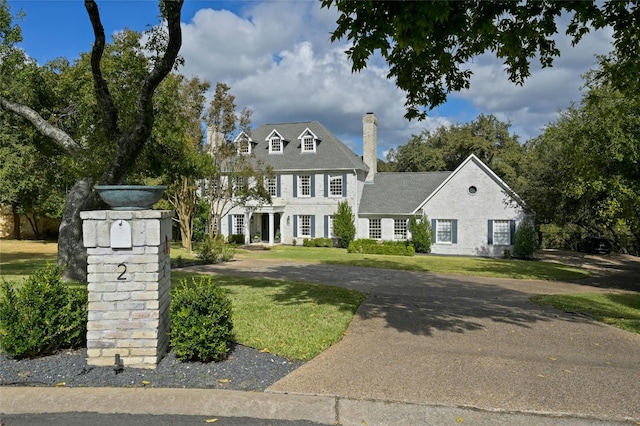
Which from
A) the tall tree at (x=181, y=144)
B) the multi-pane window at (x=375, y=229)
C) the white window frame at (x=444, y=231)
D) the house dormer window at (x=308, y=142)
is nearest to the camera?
the tall tree at (x=181, y=144)

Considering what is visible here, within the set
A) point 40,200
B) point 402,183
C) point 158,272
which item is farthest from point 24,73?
point 402,183

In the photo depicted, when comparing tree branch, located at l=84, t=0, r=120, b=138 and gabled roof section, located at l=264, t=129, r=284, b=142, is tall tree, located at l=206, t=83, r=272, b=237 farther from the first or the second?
tree branch, located at l=84, t=0, r=120, b=138

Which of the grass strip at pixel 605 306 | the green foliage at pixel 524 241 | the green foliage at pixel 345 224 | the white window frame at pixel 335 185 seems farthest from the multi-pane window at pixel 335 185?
the grass strip at pixel 605 306

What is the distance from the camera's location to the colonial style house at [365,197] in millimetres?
27547

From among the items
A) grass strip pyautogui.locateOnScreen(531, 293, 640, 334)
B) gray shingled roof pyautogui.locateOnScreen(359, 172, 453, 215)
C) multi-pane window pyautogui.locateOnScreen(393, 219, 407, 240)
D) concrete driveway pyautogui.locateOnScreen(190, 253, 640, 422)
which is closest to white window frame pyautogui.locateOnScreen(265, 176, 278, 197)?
gray shingled roof pyautogui.locateOnScreen(359, 172, 453, 215)

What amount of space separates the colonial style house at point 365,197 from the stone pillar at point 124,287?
21.2 meters

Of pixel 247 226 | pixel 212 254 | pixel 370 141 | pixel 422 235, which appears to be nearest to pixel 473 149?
pixel 370 141

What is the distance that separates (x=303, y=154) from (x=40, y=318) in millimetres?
27805

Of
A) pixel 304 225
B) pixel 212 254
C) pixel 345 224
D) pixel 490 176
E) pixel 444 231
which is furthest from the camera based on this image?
pixel 304 225

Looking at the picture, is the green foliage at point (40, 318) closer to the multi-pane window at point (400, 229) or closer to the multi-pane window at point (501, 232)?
the multi-pane window at point (501, 232)

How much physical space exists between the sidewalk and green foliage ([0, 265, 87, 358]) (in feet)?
2.63

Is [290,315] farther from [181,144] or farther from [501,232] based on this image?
[501,232]

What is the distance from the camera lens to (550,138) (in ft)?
70.9

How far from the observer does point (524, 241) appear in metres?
26.2
